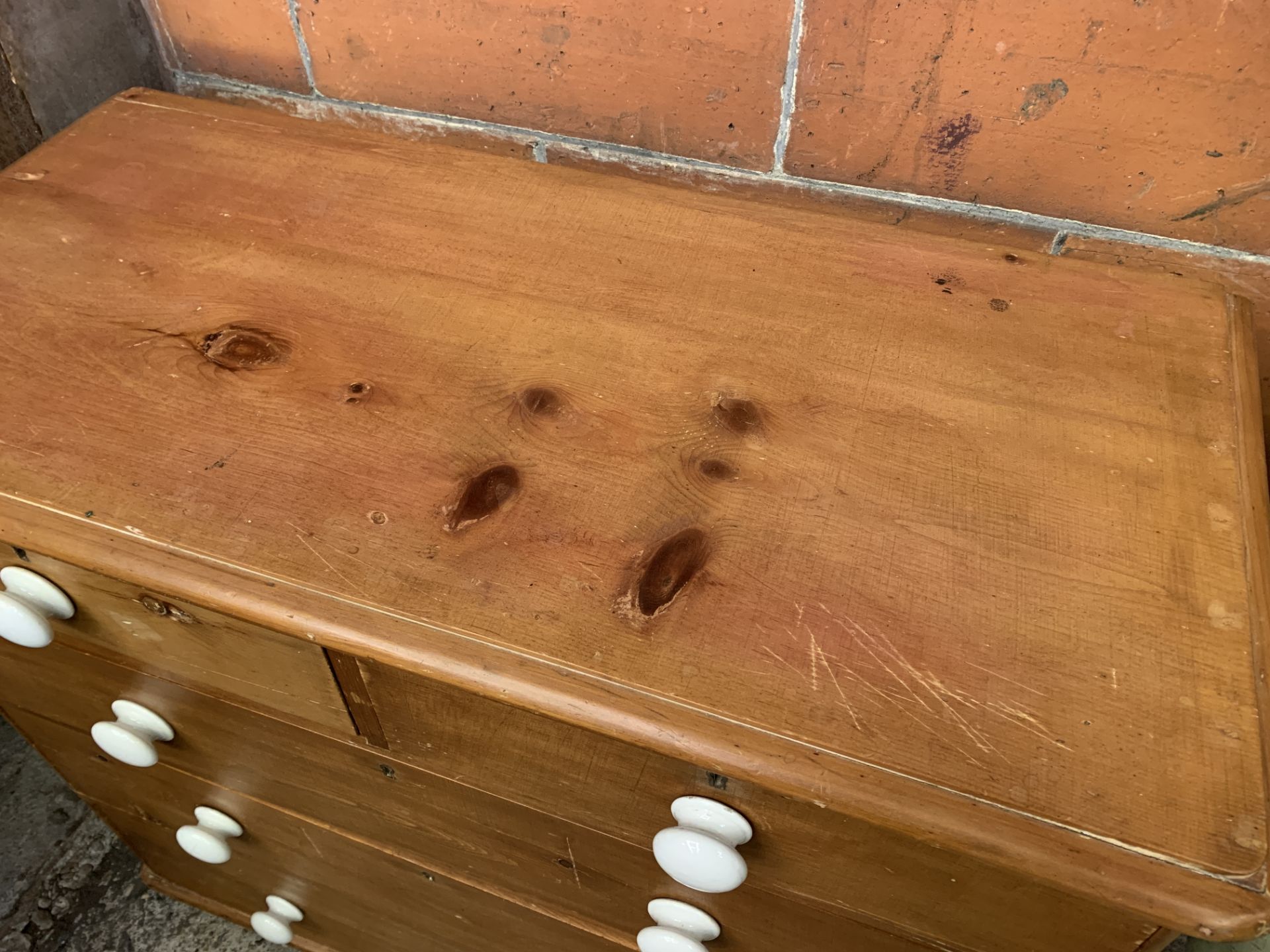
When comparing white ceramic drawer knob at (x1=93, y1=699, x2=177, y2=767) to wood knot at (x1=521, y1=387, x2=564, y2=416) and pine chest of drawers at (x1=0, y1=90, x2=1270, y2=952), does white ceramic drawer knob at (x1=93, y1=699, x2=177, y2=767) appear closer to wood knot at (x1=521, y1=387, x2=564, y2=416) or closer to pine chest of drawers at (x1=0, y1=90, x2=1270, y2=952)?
pine chest of drawers at (x1=0, y1=90, x2=1270, y2=952)

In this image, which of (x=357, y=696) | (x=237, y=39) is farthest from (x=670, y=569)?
(x=237, y=39)

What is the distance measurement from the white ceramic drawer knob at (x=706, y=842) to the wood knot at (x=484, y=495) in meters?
0.22

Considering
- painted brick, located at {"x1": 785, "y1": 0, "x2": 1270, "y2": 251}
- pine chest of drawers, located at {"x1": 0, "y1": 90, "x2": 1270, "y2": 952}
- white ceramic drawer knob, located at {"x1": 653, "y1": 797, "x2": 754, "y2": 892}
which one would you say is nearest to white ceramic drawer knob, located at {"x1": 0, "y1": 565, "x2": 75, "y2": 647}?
pine chest of drawers, located at {"x1": 0, "y1": 90, "x2": 1270, "y2": 952}

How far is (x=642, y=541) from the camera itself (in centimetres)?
55

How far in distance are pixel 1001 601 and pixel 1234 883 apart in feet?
0.56

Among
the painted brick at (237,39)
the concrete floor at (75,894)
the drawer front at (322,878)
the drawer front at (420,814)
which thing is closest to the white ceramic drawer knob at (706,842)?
the drawer front at (420,814)

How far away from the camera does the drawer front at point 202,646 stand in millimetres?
585

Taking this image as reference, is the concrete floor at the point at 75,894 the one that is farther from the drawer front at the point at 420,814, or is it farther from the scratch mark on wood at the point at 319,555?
the scratch mark on wood at the point at 319,555

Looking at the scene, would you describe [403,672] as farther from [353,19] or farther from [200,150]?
[353,19]

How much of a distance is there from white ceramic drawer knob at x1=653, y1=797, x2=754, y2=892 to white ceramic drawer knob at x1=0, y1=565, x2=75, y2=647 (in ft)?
1.52

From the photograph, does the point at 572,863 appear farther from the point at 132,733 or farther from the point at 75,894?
the point at 75,894

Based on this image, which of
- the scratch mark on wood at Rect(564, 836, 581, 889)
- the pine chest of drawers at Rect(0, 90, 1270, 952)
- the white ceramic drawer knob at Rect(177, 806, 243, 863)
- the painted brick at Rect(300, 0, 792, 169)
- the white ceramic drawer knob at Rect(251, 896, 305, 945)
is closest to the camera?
the pine chest of drawers at Rect(0, 90, 1270, 952)

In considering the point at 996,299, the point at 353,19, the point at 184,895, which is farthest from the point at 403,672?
the point at 184,895

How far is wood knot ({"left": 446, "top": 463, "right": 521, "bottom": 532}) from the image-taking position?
1.85 feet
